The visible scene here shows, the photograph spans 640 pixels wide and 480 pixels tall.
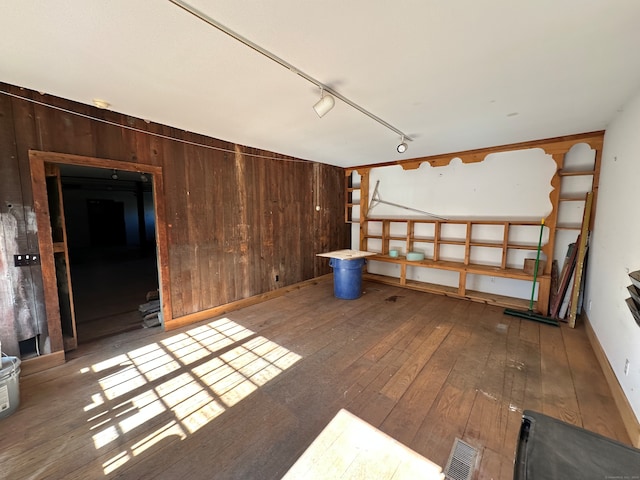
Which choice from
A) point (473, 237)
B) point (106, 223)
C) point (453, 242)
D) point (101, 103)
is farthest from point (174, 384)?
point (106, 223)

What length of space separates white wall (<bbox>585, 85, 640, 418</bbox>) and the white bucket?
435cm

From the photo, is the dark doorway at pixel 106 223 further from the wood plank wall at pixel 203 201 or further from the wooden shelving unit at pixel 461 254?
the wooden shelving unit at pixel 461 254

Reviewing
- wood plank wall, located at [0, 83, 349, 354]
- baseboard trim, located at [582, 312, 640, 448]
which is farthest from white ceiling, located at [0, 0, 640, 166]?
baseboard trim, located at [582, 312, 640, 448]

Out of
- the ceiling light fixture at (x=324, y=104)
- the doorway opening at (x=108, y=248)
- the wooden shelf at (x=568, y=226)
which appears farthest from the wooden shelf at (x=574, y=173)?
the doorway opening at (x=108, y=248)

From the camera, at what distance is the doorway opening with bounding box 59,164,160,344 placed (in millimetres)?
3705

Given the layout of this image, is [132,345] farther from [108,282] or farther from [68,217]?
[68,217]

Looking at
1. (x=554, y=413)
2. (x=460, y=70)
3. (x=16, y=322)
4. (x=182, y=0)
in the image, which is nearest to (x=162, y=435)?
(x=16, y=322)

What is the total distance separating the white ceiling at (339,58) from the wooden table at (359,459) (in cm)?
249

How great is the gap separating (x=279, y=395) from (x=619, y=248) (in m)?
3.20

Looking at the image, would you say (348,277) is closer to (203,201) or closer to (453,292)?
(453,292)

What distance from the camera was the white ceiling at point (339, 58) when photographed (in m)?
1.35

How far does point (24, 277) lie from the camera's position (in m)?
2.35

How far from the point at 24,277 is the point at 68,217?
1012cm

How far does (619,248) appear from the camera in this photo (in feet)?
7.49
